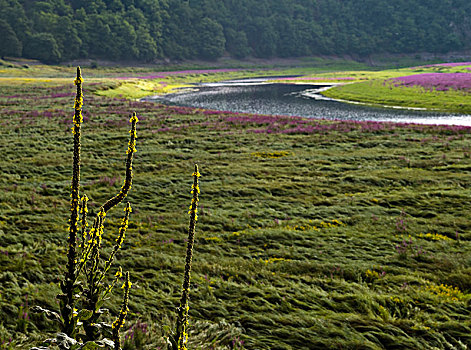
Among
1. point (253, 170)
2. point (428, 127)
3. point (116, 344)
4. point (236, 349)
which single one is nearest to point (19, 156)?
point (253, 170)

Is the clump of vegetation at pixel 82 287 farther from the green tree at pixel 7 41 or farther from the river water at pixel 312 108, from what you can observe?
the green tree at pixel 7 41

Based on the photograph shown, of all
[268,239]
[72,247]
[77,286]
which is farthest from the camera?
[268,239]

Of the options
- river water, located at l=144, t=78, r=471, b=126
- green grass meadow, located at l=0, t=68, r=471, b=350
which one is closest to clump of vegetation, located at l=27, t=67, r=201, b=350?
green grass meadow, located at l=0, t=68, r=471, b=350

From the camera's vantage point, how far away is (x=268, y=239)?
42.9 ft

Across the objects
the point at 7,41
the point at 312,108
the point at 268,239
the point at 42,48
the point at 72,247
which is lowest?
the point at 268,239

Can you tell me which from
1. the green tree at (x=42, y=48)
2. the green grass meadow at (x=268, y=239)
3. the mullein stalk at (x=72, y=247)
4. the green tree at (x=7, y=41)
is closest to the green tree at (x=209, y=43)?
the green tree at (x=42, y=48)

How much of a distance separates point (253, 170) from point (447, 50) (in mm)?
219578

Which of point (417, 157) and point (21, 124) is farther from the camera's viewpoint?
point (21, 124)

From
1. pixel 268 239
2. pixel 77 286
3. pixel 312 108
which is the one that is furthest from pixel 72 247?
pixel 312 108

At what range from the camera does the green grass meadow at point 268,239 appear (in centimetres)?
785

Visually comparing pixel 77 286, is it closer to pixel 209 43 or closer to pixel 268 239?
pixel 268 239

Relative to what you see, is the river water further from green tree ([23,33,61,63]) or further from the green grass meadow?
green tree ([23,33,61,63])

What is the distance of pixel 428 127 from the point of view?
118ft

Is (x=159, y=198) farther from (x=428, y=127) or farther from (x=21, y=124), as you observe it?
(x=428, y=127)
